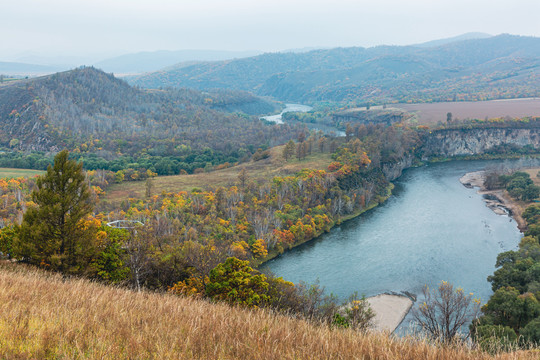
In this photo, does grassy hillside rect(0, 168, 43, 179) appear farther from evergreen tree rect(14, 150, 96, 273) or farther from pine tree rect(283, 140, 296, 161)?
evergreen tree rect(14, 150, 96, 273)

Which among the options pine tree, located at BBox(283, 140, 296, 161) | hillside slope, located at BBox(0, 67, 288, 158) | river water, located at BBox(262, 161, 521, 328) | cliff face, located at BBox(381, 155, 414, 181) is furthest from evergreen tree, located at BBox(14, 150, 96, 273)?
hillside slope, located at BBox(0, 67, 288, 158)

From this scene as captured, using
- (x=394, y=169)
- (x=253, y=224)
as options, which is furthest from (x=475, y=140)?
(x=253, y=224)

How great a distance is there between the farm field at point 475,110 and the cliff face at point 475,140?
11.8 m

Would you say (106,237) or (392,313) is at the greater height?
(106,237)

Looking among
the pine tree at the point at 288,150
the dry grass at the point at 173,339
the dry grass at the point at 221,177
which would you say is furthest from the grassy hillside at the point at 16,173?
the dry grass at the point at 173,339

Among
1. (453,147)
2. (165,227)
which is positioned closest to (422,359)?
(165,227)

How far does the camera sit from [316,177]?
228 feet

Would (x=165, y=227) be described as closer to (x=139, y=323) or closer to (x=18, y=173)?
(x=139, y=323)

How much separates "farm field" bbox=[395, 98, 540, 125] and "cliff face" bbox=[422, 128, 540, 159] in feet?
38.6

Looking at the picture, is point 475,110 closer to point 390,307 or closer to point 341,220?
point 341,220

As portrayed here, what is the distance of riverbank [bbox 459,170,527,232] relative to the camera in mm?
60506

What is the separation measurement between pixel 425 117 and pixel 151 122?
344 feet

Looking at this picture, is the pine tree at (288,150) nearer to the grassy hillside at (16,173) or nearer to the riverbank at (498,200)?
the riverbank at (498,200)

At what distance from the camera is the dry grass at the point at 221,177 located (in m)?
67.7
